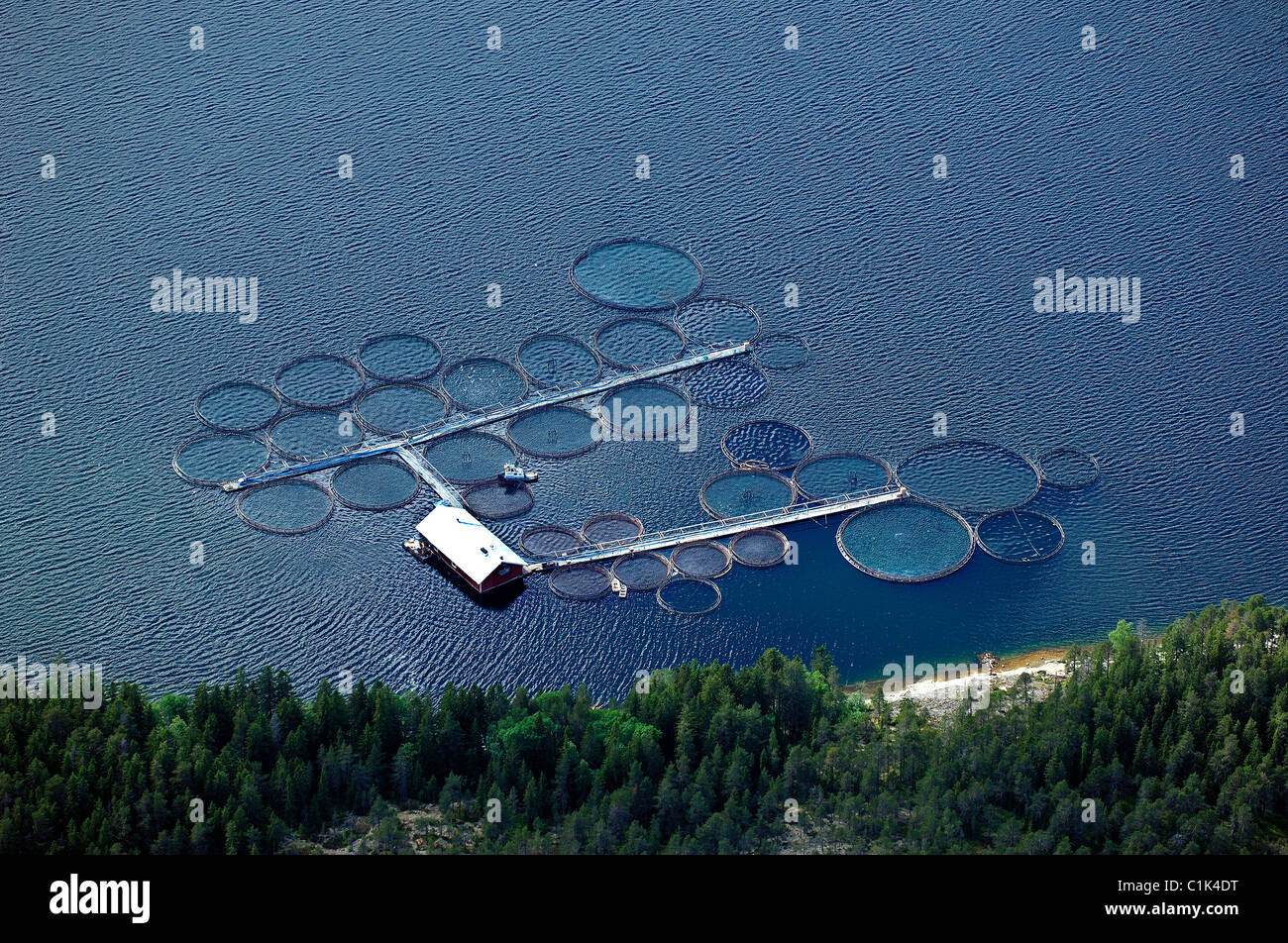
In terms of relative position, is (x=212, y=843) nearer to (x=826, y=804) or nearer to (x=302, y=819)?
(x=302, y=819)

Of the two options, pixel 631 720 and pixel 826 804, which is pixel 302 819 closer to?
pixel 631 720

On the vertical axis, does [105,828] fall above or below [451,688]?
below
